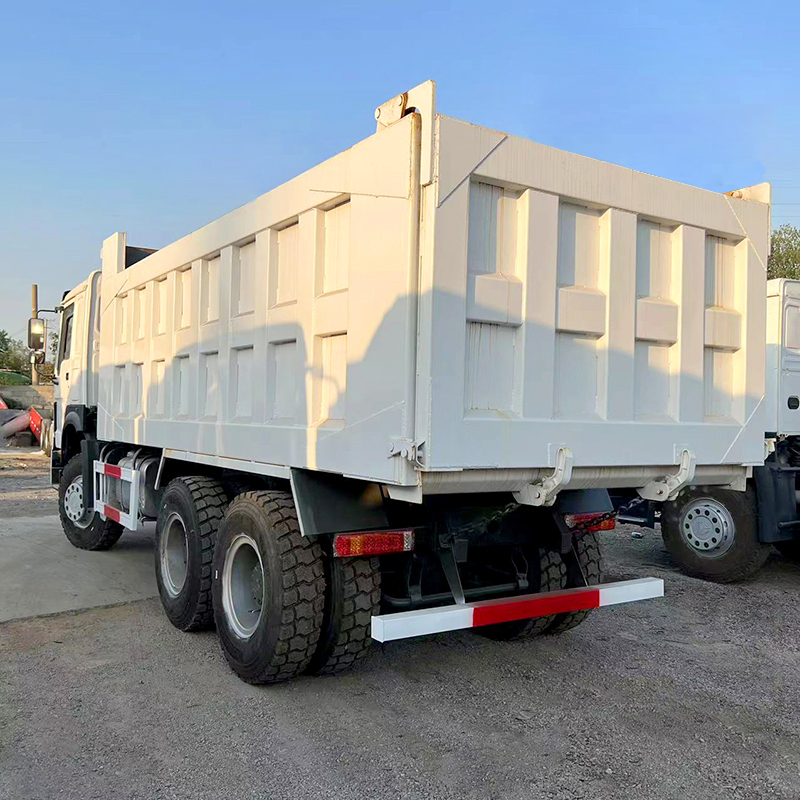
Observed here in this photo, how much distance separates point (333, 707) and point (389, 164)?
288cm

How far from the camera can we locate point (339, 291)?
387 centimetres

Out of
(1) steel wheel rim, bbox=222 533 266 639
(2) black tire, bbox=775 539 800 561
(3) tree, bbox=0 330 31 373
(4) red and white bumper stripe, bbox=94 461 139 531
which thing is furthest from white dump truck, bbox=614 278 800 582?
(3) tree, bbox=0 330 31 373

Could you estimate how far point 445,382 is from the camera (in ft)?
10.9

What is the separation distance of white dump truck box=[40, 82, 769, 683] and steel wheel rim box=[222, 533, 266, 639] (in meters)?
0.01

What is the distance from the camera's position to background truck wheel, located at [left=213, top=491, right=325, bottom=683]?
401 cm

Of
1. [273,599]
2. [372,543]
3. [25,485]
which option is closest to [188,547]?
[273,599]

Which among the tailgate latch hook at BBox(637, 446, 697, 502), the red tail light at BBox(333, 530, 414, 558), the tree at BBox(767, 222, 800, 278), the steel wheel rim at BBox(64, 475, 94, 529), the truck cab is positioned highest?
the tree at BBox(767, 222, 800, 278)

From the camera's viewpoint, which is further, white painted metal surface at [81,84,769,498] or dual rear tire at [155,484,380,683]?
dual rear tire at [155,484,380,683]

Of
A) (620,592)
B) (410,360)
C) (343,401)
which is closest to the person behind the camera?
(410,360)

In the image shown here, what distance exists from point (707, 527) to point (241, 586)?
492 cm

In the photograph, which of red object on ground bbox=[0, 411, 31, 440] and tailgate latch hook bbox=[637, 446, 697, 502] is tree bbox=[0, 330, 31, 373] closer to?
red object on ground bbox=[0, 411, 31, 440]

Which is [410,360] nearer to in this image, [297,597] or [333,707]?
[297,597]

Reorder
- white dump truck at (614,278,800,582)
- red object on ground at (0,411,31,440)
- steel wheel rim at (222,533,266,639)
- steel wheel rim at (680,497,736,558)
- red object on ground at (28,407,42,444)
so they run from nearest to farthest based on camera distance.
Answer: steel wheel rim at (222,533,266,639) → white dump truck at (614,278,800,582) → steel wheel rim at (680,497,736,558) → red object on ground at (28,407,42,444) → red object on ground at (0,411,31,440)

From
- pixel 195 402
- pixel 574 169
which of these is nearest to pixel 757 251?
pixel 574 169
